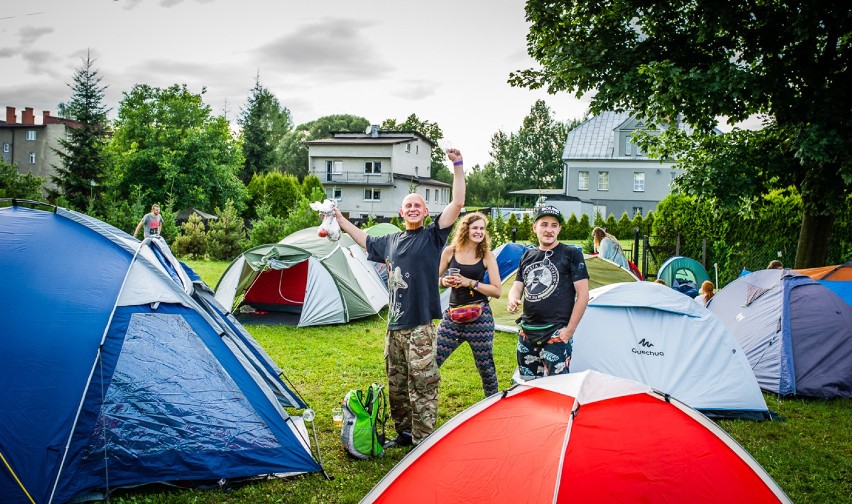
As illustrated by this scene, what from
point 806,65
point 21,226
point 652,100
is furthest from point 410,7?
point 21,226

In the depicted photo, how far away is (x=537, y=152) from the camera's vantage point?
199ft

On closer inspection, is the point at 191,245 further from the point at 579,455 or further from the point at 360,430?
the point at 579,455

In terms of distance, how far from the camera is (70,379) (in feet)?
11.5

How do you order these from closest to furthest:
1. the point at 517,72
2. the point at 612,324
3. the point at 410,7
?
the point at 612,324, the point at 410,7, the point at 517,72

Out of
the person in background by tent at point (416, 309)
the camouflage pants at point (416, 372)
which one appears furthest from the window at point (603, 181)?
the camouflage pants at point (416, 372)

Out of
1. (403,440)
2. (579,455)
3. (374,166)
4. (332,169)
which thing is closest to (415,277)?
(403,440)

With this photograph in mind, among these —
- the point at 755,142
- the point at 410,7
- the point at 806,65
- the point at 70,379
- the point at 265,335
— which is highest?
the point at 410,7

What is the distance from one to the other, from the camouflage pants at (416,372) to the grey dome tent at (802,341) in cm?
398

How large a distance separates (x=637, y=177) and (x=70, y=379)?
136 ft

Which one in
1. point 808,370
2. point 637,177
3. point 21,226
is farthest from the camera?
point 637,177

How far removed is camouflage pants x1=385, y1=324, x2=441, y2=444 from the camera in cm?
403

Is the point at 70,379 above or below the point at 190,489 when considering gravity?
above

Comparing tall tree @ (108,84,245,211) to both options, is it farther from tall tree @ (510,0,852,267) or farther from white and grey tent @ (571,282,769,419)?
white and grey tent @ (571,282,769,419)

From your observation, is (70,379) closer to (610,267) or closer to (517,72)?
(610,267)
